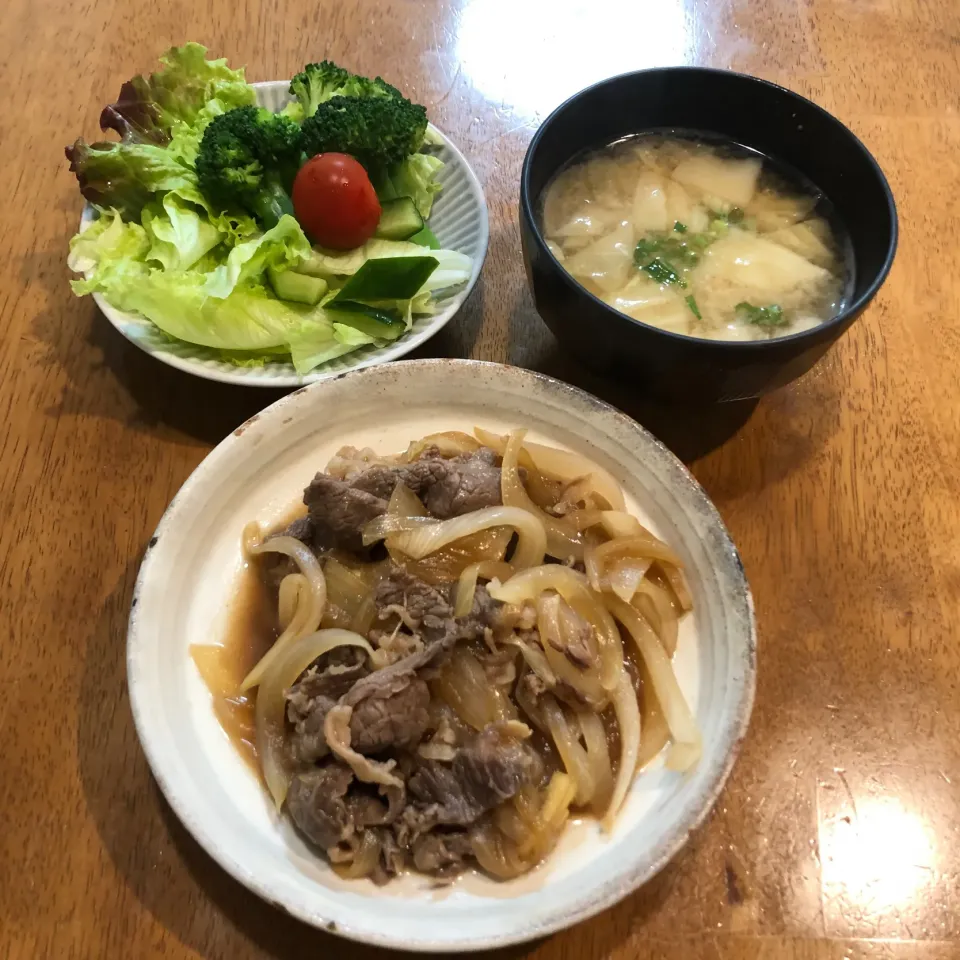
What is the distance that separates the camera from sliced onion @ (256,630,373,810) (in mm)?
1661

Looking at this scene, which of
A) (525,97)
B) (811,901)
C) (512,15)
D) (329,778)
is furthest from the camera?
(512,15)

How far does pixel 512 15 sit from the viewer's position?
3.27m

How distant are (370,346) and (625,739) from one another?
49.8 inches

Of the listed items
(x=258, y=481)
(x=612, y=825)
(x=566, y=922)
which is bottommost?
(x=612, y=825)

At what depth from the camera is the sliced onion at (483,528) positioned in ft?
5.76

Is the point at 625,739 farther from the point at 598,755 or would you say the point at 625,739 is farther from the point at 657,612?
the point at 657,612

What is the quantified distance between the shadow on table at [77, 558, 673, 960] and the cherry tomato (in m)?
1.41

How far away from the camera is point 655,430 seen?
7.41 feet

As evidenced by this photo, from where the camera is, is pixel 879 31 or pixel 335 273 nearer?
pixel 335 273

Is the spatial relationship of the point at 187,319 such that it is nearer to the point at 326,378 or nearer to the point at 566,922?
the point at 326,378

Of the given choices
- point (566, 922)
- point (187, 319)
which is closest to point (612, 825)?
point (566, 922)

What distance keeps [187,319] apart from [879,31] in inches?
116

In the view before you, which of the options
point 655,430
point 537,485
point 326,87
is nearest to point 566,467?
point 537,485

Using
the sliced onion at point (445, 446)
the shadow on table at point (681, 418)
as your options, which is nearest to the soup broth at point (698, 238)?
the shadow on table at point (681, 418)
